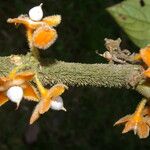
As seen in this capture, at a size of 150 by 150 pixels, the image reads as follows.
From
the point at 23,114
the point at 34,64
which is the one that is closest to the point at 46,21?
the point at 34,64

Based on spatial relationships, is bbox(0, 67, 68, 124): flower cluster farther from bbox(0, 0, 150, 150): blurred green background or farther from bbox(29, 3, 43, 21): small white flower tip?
bbox(0, 0, 150, 150): blurred green background

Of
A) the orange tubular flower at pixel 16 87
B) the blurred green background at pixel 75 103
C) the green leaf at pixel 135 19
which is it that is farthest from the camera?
the blurred green background at pixel 75 103

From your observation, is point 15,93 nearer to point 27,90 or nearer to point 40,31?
point 27,90

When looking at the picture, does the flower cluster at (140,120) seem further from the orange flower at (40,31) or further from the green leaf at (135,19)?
the green leaf at (135,19)

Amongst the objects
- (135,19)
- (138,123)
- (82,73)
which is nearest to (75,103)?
(135,19)

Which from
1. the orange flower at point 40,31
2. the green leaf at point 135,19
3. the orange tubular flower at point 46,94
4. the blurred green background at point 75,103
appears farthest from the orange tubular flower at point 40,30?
the blurred green background at point 75,103

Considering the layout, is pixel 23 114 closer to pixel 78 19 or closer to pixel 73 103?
pixel 73 103
